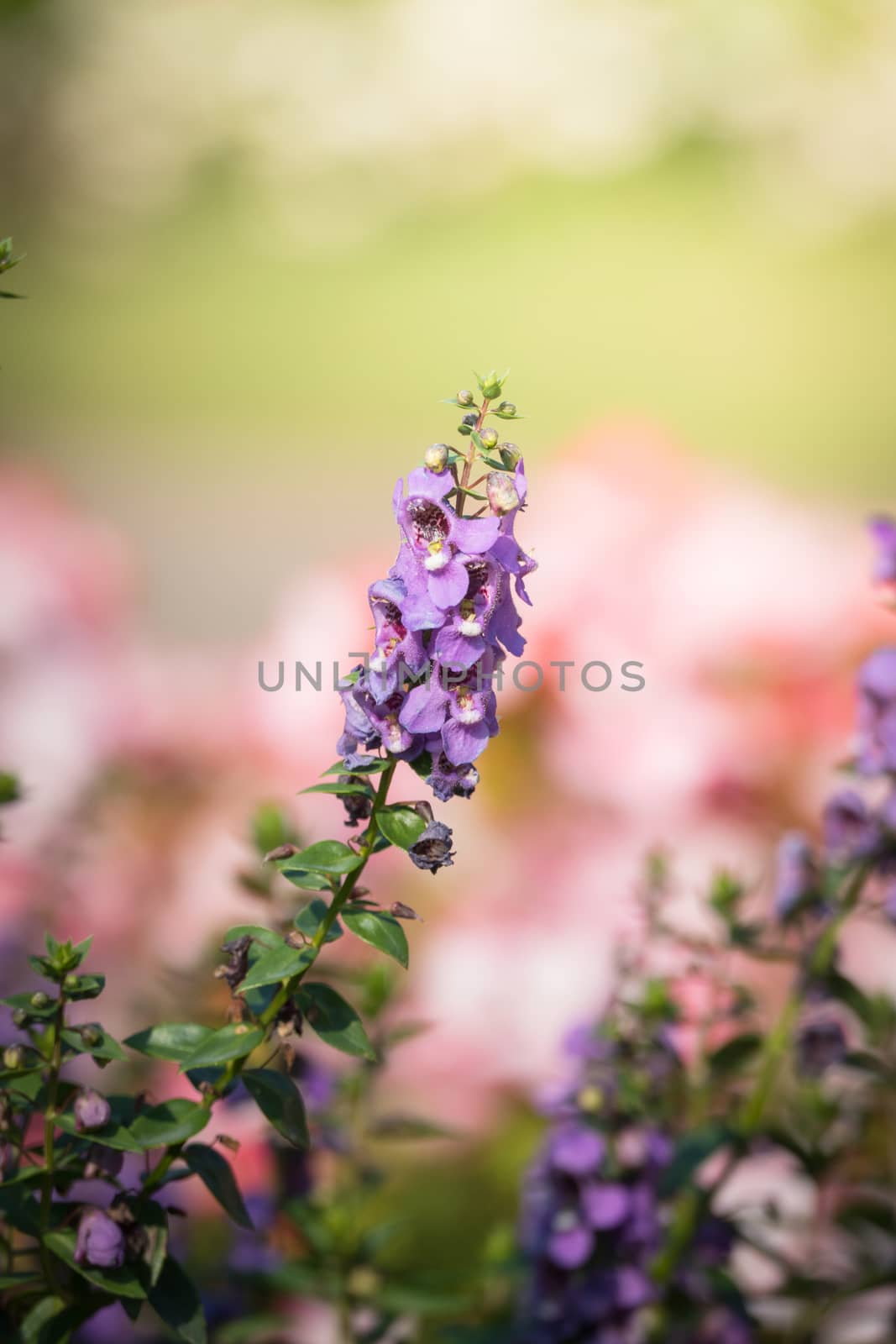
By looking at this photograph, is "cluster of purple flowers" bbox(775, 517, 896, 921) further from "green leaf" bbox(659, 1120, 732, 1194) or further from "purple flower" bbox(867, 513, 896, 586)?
"green leaf" bbox(659, 1120, 732, 1194)

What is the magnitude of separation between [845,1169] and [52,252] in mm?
1318

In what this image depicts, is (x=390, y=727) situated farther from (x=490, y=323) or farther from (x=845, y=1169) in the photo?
(x=490, y=323)

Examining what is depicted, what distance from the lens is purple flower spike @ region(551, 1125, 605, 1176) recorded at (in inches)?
27.6

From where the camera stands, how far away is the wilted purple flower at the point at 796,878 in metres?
0.73

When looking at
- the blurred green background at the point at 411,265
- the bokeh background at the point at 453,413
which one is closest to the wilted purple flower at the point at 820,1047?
the bokeh background at the point at 453,413

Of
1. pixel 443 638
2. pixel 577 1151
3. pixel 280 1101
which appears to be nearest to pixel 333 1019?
pixel 280 1101

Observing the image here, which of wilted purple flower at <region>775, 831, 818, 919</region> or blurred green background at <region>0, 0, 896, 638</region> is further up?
blurred green background at <region>0, 0, 896, 638</region>

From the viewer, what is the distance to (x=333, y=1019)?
48cm

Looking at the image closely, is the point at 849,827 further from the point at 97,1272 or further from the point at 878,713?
the point at 97,1272

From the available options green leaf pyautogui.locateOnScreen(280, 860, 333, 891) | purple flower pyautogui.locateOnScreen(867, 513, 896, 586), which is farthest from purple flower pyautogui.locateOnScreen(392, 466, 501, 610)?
purple flower pyautogui.locateOnScreen(867, 513, 896, 586)

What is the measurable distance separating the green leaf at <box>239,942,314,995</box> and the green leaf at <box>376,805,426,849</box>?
0.17ft

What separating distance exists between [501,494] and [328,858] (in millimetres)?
142

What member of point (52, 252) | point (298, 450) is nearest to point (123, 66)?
point (52, 252)

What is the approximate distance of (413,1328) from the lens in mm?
826
